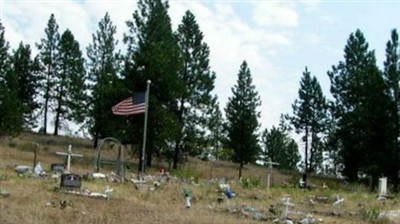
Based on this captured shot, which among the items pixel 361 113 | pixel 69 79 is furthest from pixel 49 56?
pixel 361 113

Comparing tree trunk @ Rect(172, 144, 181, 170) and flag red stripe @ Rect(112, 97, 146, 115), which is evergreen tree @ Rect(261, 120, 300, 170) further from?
flag red stripe @ Rect(112, 97, 146, 115)

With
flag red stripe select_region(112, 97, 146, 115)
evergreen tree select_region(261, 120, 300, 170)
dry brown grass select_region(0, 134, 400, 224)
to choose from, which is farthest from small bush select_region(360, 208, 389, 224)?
evergreen tree select_region(261, 120, 300, 170)

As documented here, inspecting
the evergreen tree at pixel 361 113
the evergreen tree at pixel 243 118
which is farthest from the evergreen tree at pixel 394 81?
the evergreen tree at pixel 243 118

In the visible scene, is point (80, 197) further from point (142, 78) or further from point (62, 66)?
point (62, 66)

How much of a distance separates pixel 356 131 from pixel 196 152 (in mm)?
12046

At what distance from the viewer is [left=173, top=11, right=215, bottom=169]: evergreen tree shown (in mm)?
46062

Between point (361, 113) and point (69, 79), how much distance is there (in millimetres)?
24675

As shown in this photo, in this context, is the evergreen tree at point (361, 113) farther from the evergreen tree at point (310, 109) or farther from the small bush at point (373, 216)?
the small bush at point (373, 216)

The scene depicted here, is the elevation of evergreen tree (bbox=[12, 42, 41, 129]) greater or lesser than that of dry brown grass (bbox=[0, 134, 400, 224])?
greater

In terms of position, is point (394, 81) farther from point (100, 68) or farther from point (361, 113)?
point (100, 68)

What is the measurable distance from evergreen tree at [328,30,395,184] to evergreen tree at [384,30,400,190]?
0.40 meters

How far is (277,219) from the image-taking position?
1630cm

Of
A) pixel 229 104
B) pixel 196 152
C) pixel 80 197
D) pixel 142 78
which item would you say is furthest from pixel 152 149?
pixel 80 197

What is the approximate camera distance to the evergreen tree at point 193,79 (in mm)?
46062
